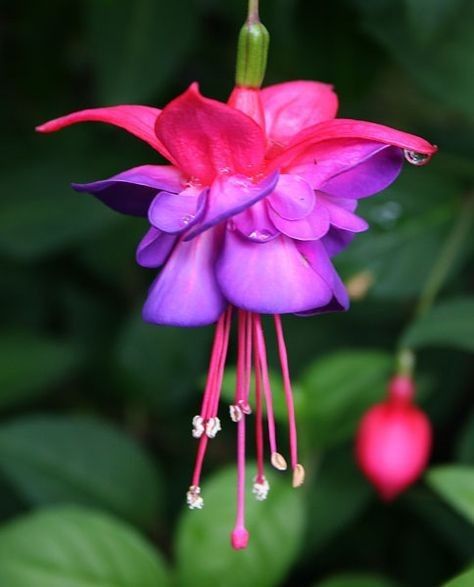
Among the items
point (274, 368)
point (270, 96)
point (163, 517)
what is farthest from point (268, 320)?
point (270, 96)

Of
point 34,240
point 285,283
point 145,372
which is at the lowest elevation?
point 145,372

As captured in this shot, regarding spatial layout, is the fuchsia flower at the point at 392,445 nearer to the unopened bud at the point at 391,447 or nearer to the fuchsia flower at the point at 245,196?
the unopened bud at the point at 391,447

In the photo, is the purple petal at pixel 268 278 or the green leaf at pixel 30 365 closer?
the purple petal at pixel 268 278

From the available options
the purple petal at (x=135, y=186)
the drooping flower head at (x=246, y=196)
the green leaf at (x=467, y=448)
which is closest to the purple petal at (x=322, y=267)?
the drooping flower head at (x=246, y=196)

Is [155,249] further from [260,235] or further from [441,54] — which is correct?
[441,54]

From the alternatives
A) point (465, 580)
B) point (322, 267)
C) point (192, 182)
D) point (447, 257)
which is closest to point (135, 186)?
point (192, 182)

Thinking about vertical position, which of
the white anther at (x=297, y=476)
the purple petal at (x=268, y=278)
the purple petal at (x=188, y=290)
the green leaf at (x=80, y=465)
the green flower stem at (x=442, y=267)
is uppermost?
the purple petal at (x=268, y=278)

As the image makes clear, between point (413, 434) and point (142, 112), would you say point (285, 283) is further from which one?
point (413, 434)
